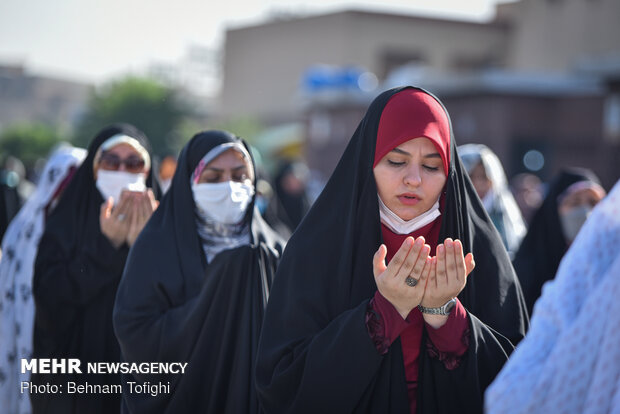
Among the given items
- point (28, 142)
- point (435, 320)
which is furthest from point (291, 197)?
point (28, 142)

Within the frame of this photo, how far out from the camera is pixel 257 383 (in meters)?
2.24

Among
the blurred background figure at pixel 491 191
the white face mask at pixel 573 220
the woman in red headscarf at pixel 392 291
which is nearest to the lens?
the woman in red headscarf at pixel 392 291

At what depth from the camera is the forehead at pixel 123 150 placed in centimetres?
404

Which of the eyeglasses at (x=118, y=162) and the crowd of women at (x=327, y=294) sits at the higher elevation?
the eyeglasses at (x=118, y=162)

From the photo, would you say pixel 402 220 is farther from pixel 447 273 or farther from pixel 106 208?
pixel 106 208

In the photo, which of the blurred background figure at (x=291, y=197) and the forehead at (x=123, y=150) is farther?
the blurred background figure at (x=291, y=197)

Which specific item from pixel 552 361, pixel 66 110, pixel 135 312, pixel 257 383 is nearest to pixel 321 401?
pixel 257 383

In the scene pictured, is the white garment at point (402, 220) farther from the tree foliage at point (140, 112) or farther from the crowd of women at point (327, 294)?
the tree foliage at point (140, 112)

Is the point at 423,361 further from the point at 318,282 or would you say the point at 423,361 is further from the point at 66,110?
the point at 66,110

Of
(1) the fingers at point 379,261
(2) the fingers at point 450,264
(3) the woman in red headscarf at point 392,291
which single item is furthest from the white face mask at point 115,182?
(2) the fingers at point 450,264

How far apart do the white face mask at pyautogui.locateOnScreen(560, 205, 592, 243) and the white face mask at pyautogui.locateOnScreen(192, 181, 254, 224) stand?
193 cm

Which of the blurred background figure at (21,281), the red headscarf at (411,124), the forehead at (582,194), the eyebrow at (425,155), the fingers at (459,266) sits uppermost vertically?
the red headscarf at (411,124)

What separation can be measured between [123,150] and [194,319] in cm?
147

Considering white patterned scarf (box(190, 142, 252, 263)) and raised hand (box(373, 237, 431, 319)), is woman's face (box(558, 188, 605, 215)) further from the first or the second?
raised hand (box(373, 237, 431, 319))
